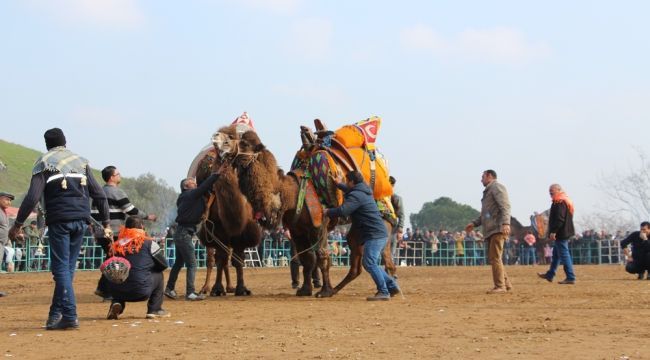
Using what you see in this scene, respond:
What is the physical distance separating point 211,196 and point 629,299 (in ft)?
21.3

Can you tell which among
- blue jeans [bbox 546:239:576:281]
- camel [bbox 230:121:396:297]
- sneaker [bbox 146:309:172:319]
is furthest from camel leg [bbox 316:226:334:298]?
blue jeans [bbox 546:239:576:281]

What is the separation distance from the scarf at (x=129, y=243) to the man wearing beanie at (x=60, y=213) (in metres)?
0.74

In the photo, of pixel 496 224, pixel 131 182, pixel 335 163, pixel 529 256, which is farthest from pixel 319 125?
pixel 131 182

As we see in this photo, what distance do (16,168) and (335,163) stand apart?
219ft

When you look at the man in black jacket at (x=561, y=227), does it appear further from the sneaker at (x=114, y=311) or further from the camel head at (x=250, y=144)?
the sneaker at (x=114, y=311)

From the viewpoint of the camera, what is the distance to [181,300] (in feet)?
48.5

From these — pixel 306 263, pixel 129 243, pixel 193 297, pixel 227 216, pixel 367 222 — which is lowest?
pixel 193 297

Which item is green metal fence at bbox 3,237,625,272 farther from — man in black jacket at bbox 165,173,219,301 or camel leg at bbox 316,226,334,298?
man in black jacket at bbox 165,173,219,301

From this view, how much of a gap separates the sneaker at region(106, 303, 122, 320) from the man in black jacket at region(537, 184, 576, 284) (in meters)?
10.2

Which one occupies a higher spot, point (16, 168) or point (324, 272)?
point (16, 168)

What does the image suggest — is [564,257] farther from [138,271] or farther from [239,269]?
[138,271]

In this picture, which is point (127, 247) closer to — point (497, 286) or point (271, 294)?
point (271, 294)

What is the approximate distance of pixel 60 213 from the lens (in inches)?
412

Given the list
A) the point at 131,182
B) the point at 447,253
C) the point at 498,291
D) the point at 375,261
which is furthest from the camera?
the point at 131,182
